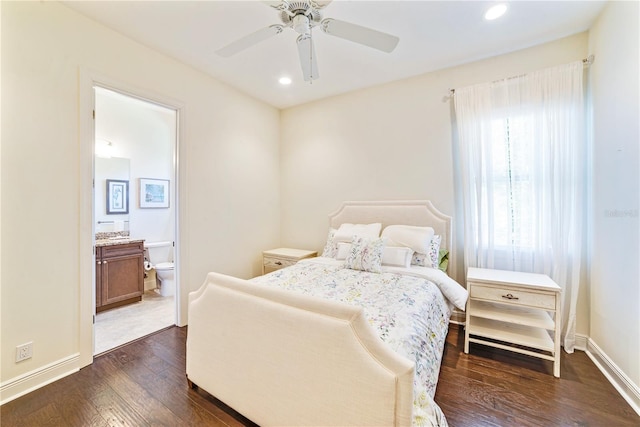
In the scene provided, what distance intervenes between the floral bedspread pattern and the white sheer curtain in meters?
1.00

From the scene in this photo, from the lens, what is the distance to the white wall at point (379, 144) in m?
2.78

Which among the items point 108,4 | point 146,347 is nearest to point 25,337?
point 146,347

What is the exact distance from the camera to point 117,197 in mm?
3857

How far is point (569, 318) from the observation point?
233cm

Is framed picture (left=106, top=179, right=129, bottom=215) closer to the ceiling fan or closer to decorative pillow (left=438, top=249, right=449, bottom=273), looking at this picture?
the ceiling fan

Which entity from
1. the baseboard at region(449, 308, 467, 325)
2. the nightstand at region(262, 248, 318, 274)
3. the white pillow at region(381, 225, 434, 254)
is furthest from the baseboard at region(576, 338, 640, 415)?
the nightstand at region(262, 248, 318, 274)

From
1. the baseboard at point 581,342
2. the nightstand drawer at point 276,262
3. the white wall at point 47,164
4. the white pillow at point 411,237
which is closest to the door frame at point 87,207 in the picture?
the white wall at point 47,164

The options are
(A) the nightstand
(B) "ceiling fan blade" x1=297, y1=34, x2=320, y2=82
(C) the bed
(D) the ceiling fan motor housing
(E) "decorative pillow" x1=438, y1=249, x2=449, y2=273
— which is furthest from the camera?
(A) the nightstand

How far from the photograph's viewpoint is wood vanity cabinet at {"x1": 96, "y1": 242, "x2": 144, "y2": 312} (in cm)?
315

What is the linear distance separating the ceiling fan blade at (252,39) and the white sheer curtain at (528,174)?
2.07 m

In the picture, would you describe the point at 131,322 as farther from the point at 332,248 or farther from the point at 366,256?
the point at 366,256

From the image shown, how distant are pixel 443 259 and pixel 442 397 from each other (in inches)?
53.7

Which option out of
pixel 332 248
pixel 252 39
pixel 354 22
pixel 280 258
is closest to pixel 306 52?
pixel 252 39

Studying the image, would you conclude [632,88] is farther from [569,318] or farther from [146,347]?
[146,347]
